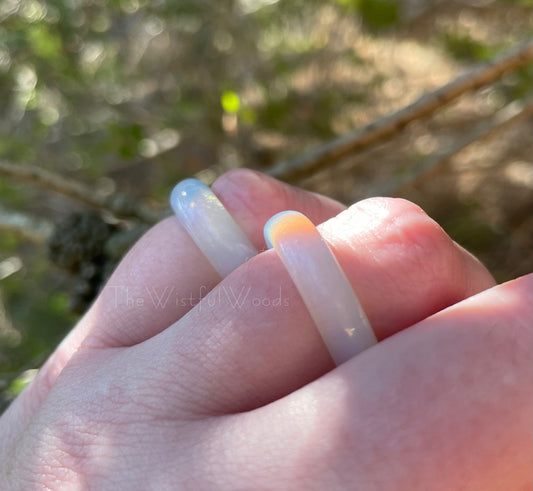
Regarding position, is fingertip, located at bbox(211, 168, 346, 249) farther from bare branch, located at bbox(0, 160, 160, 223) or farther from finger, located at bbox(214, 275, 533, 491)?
bare branch, located at bbox(0, 160, 160, 223)

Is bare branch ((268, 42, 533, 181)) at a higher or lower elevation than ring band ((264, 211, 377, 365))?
lower

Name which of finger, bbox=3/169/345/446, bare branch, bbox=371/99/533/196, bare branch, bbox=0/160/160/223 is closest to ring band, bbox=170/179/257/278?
finger, bbox=3/169/345/446

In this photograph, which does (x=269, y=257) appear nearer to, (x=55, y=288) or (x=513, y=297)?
(x=513, y=297)

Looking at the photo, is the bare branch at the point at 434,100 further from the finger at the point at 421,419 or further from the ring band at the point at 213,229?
the finger at the point at 421,419

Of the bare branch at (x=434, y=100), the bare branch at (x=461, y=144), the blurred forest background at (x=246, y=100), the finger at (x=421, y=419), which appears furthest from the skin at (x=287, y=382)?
the blurred forest background at (x=246, y=100)

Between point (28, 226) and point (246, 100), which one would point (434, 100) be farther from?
point (246, 100)

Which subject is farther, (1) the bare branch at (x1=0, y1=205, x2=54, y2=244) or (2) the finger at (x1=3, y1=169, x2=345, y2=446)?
(1) the bare branch at (x1=0, y1=205, x2=54, y2=244)

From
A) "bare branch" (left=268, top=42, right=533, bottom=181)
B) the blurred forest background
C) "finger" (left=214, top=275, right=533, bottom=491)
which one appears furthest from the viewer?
the blurred forest background
